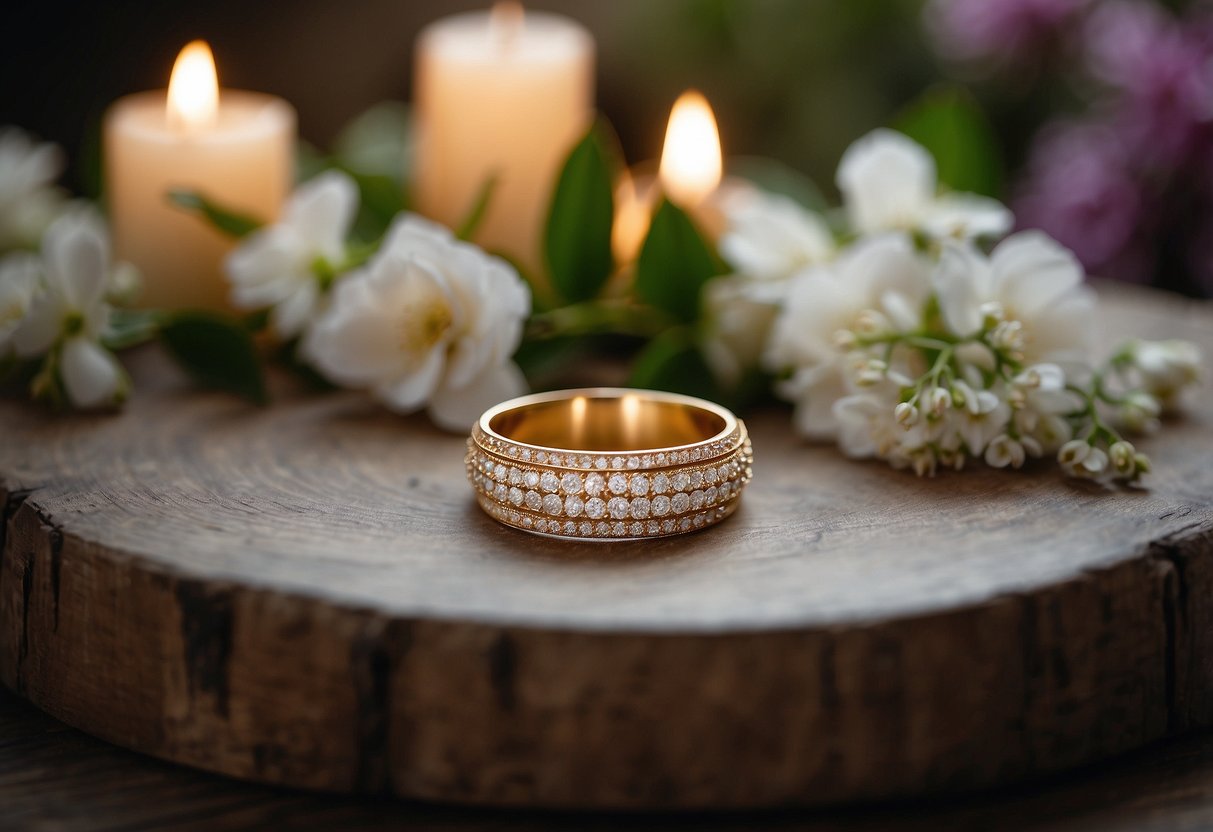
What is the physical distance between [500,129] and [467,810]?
75 centimetres

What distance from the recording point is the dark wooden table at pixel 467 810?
28.9 inches

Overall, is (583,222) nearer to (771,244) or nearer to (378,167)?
(771,244)

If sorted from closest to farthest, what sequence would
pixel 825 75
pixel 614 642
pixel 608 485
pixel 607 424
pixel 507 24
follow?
pixel 614 642 → pixel 608 485 → pixel 607 424 → pixel 507 24 → pixel 825 75

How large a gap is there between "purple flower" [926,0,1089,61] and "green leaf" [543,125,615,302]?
68cm

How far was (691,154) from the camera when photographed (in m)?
1.29

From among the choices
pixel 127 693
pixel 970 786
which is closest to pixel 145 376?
pixel 127 693

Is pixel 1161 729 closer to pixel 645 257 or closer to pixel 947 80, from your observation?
pixel 645 257

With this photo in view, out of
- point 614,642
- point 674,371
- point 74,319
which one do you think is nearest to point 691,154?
point 674,371

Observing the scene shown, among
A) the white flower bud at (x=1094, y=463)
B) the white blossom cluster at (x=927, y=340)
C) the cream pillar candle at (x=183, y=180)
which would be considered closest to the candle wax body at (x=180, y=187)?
the cream pillar candle at (x=183, y=180)

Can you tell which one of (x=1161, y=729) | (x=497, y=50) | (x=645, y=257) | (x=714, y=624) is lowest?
(x=1161, y=729)

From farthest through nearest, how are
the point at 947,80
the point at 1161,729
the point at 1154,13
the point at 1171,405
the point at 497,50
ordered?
the point at 947,80
the point at 1154,13
the point at 497,50
the point at 1171,405
the point at 1161,729

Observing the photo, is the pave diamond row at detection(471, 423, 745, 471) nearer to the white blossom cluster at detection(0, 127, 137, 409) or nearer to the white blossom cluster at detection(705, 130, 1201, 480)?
the white blossom cluster at detection(705, 130, 1201, 480)

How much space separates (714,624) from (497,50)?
81cm

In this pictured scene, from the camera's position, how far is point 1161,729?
0.81 meters
